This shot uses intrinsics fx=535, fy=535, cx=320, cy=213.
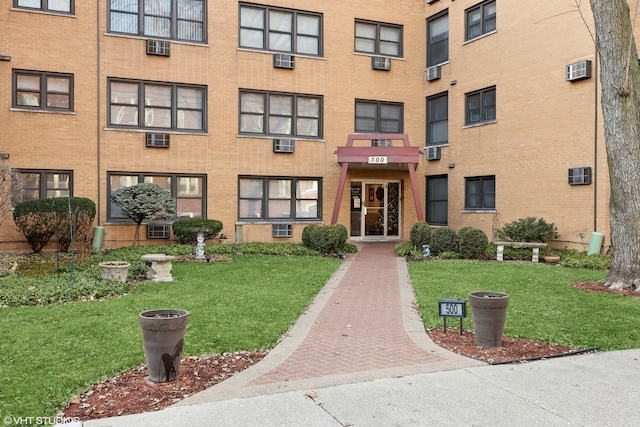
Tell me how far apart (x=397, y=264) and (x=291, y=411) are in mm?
10579

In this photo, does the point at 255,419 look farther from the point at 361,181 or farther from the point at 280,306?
the point at 361,181

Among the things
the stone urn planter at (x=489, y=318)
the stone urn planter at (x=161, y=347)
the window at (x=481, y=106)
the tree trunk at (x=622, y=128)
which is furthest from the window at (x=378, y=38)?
the stone urn planter at (x=161, y=347)

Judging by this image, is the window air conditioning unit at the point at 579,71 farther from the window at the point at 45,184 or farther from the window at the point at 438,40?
the window at the point at 45,184

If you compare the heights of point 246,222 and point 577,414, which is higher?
point 246,222

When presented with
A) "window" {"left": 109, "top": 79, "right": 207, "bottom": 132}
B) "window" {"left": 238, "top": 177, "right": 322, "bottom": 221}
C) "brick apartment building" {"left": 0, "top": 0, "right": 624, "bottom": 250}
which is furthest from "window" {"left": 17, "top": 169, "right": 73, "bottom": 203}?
"window" {"left": 238, "top": 177, "right": 322, "bottom": 221}

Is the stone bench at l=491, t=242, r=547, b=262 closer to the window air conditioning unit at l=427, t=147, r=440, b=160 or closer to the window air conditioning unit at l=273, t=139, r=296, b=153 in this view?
the window air conditioning unit at l=427, t=147, r=440, b=160

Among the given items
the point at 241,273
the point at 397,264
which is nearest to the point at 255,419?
the point at 241,273

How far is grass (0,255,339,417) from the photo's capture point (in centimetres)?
498

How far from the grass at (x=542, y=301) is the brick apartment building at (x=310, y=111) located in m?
3.88

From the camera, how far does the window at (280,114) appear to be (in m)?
19.3

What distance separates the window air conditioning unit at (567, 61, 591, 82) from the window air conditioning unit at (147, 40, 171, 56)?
12595mm

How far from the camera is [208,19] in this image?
18.6m

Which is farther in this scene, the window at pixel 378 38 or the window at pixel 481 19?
the window at pixel 378 38

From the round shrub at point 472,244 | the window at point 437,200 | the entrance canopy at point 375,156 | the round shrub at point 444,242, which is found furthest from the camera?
the window at point 437,200
